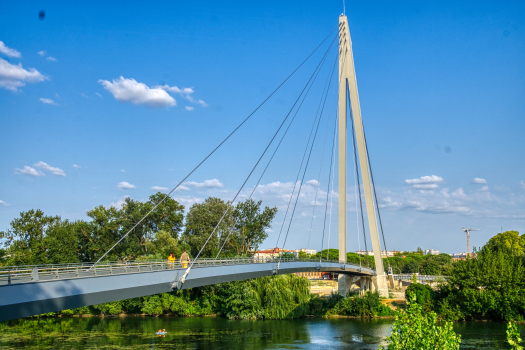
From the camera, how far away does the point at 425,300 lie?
3997 centimetres

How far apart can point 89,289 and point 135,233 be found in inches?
1946

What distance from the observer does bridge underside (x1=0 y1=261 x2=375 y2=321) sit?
39.7 feet

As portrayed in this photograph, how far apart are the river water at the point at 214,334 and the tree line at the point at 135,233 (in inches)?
413

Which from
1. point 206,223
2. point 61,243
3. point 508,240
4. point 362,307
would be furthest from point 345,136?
point 508,240

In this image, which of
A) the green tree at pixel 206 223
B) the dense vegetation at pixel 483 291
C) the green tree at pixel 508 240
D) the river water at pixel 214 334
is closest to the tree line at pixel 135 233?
the green tree at pixel 206 223

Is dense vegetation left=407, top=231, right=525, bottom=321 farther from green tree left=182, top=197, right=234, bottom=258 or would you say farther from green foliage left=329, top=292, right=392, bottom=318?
green tree left=182, top=197, right=234, bottom=258

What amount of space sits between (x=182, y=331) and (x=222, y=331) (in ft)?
9.90

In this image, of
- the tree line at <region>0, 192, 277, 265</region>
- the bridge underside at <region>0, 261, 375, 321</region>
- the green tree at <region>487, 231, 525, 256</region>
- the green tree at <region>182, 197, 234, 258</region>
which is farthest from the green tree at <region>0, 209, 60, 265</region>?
the green tree at <region>487, 231, 525, 256</region>

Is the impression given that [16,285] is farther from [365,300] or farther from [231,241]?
[231,241]

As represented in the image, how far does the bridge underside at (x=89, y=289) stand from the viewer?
39.7 feet

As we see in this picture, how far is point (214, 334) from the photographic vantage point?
32625 mm

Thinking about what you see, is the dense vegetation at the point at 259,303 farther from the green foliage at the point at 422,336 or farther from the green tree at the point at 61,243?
the green foliage at the point at 422,336

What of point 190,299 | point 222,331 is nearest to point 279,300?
point 222,331

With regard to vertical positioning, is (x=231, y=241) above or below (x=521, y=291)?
above
